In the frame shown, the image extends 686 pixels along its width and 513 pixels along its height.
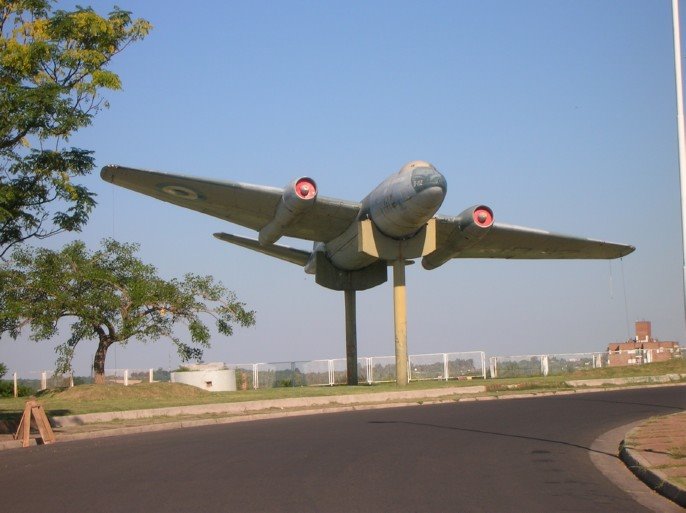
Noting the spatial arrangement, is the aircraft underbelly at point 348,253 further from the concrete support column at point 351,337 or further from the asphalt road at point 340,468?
the asphalt road at point 340,468

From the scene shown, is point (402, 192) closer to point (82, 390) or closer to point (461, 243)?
point (461, 243)

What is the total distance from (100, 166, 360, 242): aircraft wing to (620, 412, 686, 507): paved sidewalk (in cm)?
1571

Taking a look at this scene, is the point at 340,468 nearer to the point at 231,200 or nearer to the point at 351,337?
the point at 231,200

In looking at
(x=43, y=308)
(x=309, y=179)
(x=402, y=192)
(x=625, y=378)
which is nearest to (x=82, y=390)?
(x=43, y=308)

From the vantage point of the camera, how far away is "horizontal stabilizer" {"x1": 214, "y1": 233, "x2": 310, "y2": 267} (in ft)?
122

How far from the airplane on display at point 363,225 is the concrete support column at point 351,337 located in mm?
43

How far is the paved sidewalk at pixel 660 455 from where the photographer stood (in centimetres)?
826

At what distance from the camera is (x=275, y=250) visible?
1526 inches

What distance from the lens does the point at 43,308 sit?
99.2 ft

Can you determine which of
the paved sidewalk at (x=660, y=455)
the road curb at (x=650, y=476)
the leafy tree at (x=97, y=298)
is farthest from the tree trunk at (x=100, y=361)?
the road curb at (x=650, y=476)

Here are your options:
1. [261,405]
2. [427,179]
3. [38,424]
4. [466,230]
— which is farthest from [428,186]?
[38,424]

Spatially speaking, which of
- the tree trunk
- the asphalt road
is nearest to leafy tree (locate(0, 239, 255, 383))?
the tree trunk

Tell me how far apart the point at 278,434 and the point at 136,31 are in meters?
9.29

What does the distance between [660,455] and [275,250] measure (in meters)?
29.6
